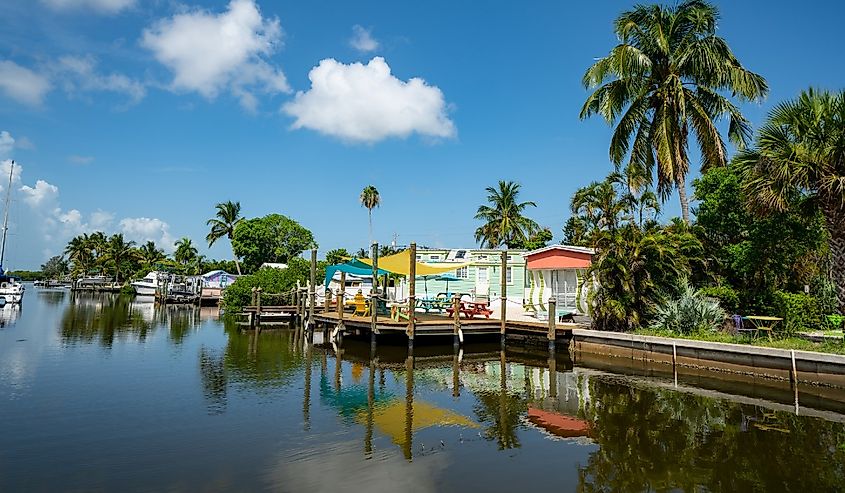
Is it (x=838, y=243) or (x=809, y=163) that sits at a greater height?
(x=809, y=163)

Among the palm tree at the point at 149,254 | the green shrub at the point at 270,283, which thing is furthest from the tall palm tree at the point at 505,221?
the palm tree at the point at 149,254

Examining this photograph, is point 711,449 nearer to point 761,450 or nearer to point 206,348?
point 761,450

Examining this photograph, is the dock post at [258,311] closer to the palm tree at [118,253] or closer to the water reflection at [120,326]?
the water reflection at [120,326]

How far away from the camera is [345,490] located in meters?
7.38

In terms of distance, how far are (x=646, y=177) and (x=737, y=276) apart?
23.7 ft

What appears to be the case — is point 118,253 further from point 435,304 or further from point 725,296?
point 725,296

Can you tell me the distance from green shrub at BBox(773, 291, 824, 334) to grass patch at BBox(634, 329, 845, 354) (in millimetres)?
2045

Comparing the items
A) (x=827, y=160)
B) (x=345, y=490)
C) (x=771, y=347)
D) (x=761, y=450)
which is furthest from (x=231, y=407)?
(x=827, y=160)

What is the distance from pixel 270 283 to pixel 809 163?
30.9 m

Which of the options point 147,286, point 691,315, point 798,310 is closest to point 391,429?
point 691,315

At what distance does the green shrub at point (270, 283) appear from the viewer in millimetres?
36750

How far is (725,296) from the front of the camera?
18.5 m

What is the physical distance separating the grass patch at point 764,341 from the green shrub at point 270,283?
81.9ft

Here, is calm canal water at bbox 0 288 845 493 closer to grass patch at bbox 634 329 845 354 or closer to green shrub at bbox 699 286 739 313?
grass patch at bbox 634 329 845 354
